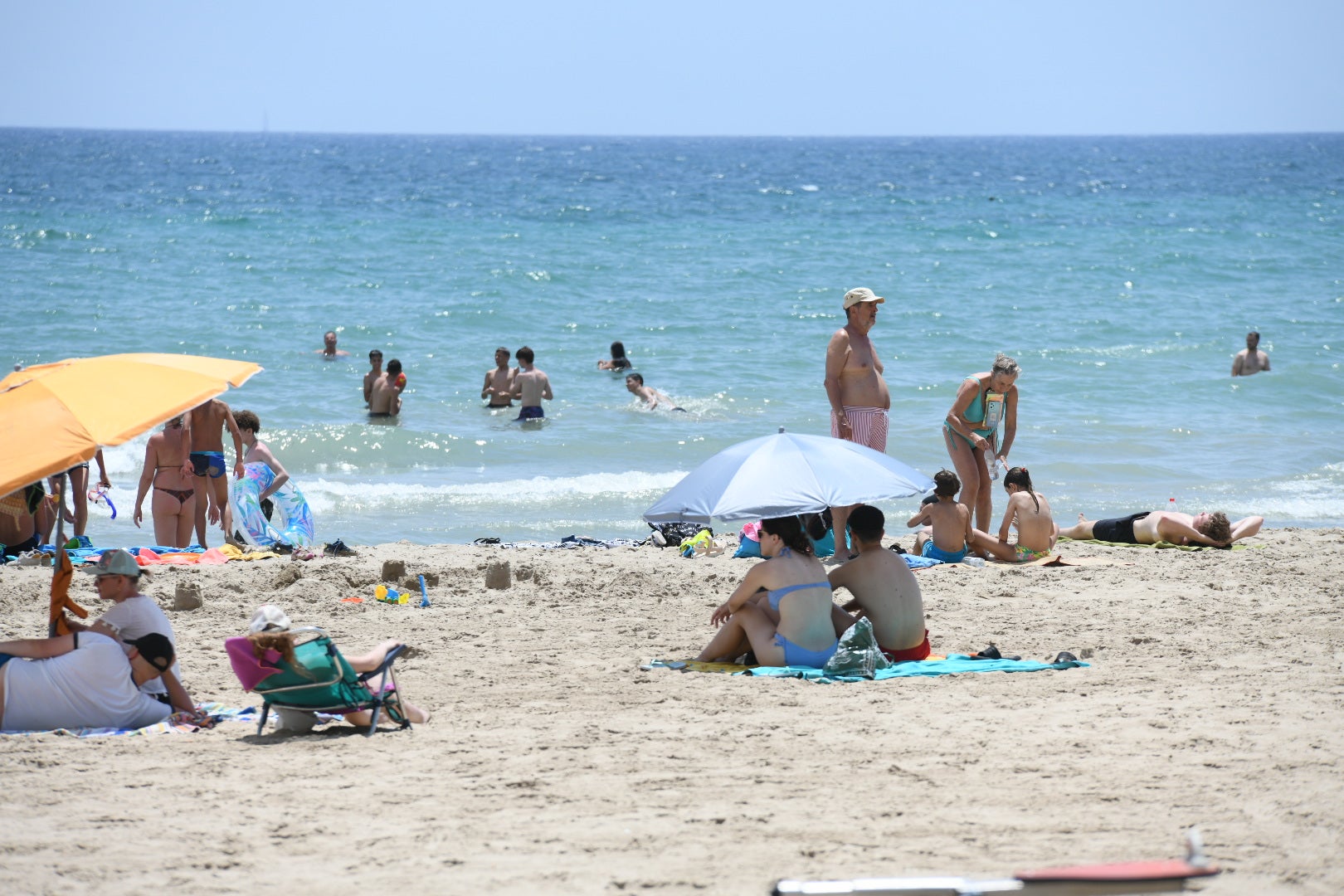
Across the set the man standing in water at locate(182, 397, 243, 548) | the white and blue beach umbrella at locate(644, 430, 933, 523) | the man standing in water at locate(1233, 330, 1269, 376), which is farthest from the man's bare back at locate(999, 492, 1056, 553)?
the man standing in water at locate(1233, 330, 1269, 376)

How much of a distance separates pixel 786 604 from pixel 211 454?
4777 mm

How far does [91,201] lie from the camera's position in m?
35.4

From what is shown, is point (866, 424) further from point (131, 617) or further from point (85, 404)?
point (85, 404)

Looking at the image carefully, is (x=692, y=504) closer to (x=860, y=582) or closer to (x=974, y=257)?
(x=860, y=582)

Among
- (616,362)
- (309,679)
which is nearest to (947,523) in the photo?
(309,679)

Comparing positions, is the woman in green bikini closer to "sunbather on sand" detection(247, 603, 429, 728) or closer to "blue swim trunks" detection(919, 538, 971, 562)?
"blue swim trunks" detection(919, 538, 971, 562)

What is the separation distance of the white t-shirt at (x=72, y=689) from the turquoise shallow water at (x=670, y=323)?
5.12 meters

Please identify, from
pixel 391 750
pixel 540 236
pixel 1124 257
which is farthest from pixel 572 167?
pixel 391 750

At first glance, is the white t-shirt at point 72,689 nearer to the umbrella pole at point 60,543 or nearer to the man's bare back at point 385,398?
the umbrella pole at point 60,543

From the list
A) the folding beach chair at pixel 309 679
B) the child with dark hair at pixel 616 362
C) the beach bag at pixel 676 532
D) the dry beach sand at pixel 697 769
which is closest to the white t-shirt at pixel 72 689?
the dry beach sand at pixel 697 769

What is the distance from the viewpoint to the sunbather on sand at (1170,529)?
8781 mm

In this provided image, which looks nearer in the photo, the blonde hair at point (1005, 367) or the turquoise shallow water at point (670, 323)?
the blonde hair at point (1005, 367)

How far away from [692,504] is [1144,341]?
1528 cm

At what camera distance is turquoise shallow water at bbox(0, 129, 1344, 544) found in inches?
490
